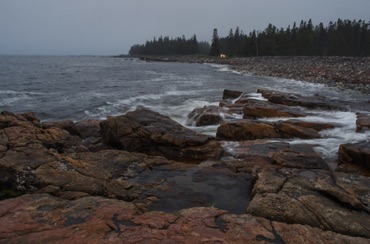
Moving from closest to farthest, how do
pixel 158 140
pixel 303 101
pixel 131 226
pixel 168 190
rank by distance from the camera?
pixel 131 226
pixel 168 190
pixel 158 140
pixel 303 101

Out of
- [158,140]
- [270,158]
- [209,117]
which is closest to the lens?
[270,158]

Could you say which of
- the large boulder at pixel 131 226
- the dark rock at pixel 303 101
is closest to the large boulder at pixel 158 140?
the large boulder at pixel 131 226

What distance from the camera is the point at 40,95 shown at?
2792 centimetres

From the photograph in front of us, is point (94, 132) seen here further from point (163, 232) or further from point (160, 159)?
point (163, 232)

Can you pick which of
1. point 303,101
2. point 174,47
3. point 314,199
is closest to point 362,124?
point 303,101

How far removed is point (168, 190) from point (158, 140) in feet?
13.6

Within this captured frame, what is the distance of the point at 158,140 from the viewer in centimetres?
1127

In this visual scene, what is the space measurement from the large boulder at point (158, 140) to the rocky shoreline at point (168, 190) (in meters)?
0.04

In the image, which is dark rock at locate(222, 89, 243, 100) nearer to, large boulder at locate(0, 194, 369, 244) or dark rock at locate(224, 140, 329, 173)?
dark rock at locate(224, 140, 329, 173)

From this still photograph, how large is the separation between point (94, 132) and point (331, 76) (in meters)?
34.7

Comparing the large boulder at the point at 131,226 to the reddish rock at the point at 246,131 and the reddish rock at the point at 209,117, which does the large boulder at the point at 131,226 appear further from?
the reddish rock at the point at 209,117

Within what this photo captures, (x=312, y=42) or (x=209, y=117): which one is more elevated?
→ (x=312, y=42)

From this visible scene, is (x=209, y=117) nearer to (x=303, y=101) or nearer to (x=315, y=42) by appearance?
(x=303, y=101)

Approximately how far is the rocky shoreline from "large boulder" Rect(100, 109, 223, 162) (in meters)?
0.04
